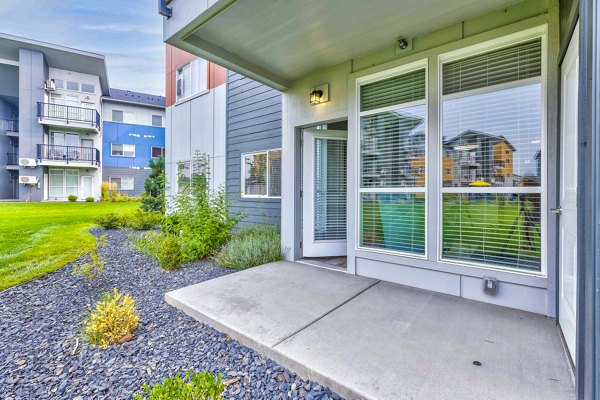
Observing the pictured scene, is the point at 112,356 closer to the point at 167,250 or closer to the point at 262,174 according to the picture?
the point at 167,250

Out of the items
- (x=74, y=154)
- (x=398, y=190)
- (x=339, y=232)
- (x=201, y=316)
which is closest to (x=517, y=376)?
(x=398, y=190)

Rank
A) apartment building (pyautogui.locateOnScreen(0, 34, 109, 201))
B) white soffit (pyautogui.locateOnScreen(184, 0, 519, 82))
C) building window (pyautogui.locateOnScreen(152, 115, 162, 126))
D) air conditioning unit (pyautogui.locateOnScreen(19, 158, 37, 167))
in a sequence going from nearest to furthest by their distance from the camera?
white soffit (pyautogui.locateOnScreen(184, 0, 519, 82))
air conditioning unit (pyautogui.locateOnScreen(19, 158, 37, 167))
apartment building (pyautogui.locateOnScreen(0, 34, 109, 201))
building window (pyautogui.locateOnScreen(152, 115, 162, 126))

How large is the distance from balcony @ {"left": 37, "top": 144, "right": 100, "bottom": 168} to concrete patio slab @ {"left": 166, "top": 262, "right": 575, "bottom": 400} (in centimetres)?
2000

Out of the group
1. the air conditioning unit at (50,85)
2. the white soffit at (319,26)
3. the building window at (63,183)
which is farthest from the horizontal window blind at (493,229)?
the air conditioning unit at (50,85)

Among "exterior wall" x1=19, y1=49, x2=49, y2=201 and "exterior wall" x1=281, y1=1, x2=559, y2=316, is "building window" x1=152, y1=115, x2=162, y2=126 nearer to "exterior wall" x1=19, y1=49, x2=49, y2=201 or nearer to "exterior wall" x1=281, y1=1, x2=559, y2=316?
"exterior wall" x1=19, y1=49, x2=49, y2=201

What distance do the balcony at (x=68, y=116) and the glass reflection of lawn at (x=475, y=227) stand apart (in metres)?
21.9

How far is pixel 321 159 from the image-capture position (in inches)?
198

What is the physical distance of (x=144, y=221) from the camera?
916 centimetres

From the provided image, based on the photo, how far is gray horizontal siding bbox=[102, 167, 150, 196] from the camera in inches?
835

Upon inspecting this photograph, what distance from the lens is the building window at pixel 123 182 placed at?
70.4 feet

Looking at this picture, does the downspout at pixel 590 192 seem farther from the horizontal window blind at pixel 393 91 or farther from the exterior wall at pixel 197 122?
the exterior wall at pixel 197 122

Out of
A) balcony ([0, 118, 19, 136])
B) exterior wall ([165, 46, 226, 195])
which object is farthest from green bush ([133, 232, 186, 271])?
→ balcony ([0, 118, 19, 136])

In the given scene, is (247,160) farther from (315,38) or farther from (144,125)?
(144,125)

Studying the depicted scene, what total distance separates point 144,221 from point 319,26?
8.45m
